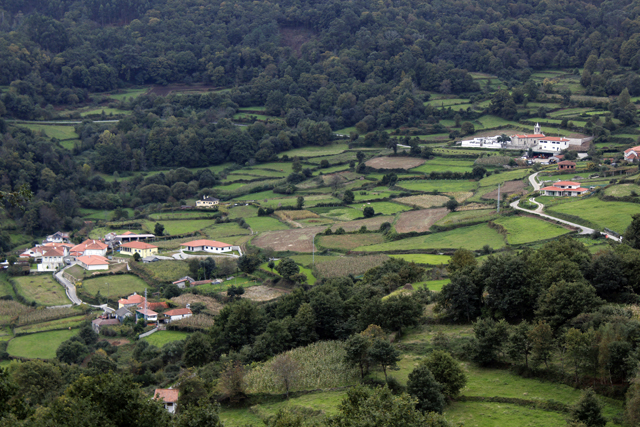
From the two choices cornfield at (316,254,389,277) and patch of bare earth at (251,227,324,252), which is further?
patch of bare earth at (251,227,324,252)

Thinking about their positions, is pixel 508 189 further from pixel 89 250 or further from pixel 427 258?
pixel 89 250

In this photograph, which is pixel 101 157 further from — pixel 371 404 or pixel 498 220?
pixel 371 404

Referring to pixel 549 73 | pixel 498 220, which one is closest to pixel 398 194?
pixel 498 220

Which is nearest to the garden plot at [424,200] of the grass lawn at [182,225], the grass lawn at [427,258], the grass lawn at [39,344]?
the grass lawn at [427,258]

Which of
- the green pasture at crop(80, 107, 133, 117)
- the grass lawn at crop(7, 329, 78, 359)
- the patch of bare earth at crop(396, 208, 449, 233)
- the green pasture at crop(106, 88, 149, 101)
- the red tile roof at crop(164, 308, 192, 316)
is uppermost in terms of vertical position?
the green pasture at crop(106, 88, 149, 101)

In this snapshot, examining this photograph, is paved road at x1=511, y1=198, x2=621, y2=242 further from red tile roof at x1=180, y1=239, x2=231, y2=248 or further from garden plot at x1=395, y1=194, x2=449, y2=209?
red tile roof at x1=180, y1=239, x2=231, y2=248

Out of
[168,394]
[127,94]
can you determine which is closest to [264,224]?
[168,394]

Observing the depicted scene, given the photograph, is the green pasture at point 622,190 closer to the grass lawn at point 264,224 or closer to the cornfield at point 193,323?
the grass lawn at point 264,224

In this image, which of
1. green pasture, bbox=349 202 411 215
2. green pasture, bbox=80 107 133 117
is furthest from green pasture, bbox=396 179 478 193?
green pasture, bbox=80 107 133 117
